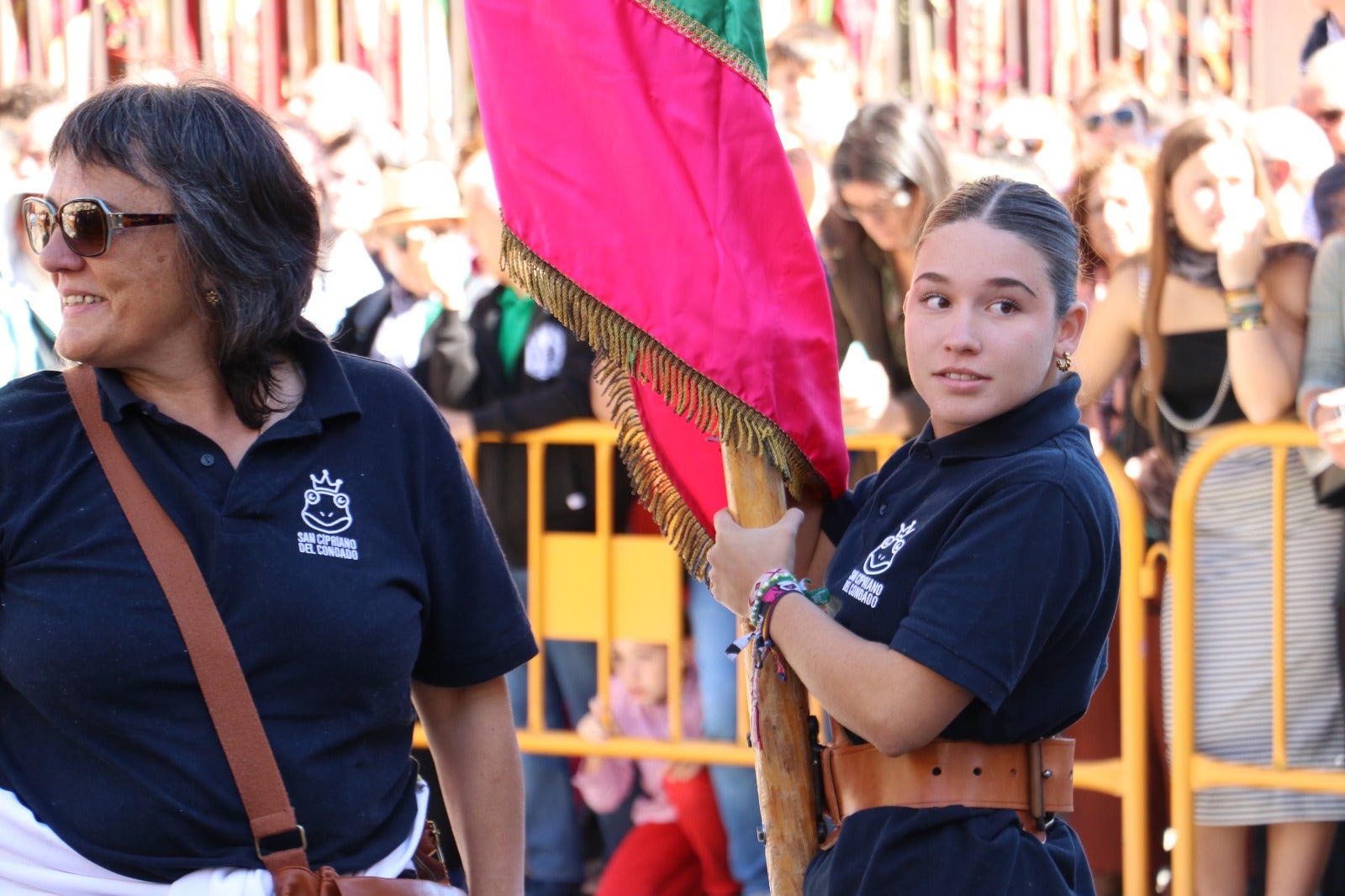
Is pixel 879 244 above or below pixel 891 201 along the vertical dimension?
below

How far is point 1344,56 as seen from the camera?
5016 mm

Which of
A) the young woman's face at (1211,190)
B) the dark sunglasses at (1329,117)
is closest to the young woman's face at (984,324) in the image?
the young woman's face at (1211,190)

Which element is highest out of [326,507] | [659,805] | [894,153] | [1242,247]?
[894,153]

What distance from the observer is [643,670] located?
4.91 m

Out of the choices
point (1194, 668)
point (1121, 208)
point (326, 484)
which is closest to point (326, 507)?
point (326, 484)

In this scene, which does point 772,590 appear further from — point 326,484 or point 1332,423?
→ point 1332,423

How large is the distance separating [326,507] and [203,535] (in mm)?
169

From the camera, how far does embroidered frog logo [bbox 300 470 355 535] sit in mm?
2205

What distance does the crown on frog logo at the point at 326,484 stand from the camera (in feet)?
7.32

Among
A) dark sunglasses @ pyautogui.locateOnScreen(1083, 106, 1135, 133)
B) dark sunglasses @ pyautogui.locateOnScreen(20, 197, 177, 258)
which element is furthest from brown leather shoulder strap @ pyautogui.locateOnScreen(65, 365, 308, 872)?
dark sunglasses @ pyautogui.locateOnScreen(1083, 106, 1135, 133)

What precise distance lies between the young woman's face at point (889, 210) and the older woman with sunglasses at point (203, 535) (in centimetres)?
240

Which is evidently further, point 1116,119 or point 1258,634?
point 1116,119

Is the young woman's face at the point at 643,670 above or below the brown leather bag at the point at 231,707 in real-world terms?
below

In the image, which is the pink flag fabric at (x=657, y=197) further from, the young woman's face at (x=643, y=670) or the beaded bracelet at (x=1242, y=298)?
the young woman's face at (x=643, y=670)
